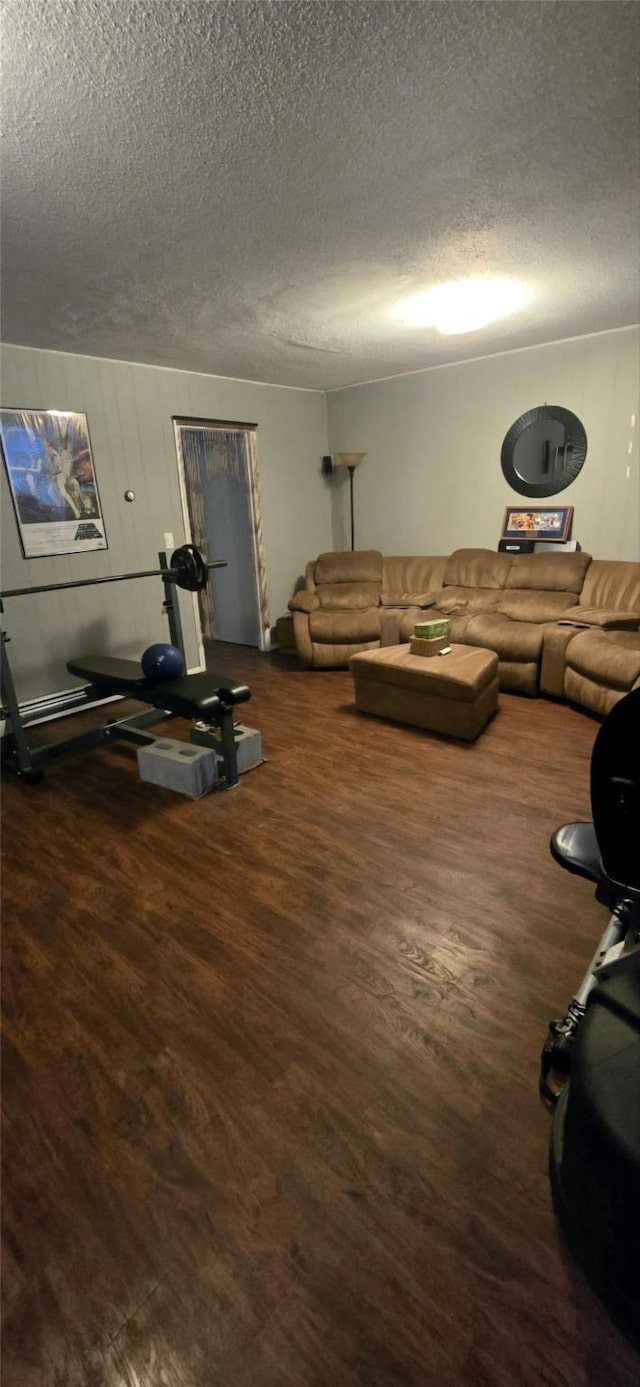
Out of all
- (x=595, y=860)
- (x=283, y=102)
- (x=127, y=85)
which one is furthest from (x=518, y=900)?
(x=127, y=85)

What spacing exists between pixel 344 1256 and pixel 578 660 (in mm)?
3419

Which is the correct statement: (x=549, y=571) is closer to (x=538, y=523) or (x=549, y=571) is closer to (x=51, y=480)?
(x=538, y=523)

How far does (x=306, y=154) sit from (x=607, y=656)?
2953 mm

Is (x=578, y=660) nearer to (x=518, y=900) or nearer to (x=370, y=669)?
(x=370, y=669)

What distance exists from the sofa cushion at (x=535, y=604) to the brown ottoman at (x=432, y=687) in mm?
812

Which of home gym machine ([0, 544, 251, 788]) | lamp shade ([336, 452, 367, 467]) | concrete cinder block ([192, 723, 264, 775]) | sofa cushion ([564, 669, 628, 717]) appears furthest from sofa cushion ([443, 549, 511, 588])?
concrete cinder block ([192, 723, 264, 775])

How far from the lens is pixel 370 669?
3.88 meters

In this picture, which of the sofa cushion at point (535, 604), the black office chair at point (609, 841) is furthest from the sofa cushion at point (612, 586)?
the black office chair at point (609, 841)

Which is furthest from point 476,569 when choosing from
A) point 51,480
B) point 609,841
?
point 609,841

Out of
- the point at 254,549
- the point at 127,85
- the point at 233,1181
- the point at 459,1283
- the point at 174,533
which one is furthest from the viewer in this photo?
the point at 254,549

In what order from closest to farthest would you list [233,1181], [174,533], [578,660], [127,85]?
[233,1181]
[127,85]
[578,660]
[174,533]

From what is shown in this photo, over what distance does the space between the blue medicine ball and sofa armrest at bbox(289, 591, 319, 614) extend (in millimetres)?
2140

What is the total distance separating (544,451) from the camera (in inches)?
186

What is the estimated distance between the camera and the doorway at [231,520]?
216 inches
